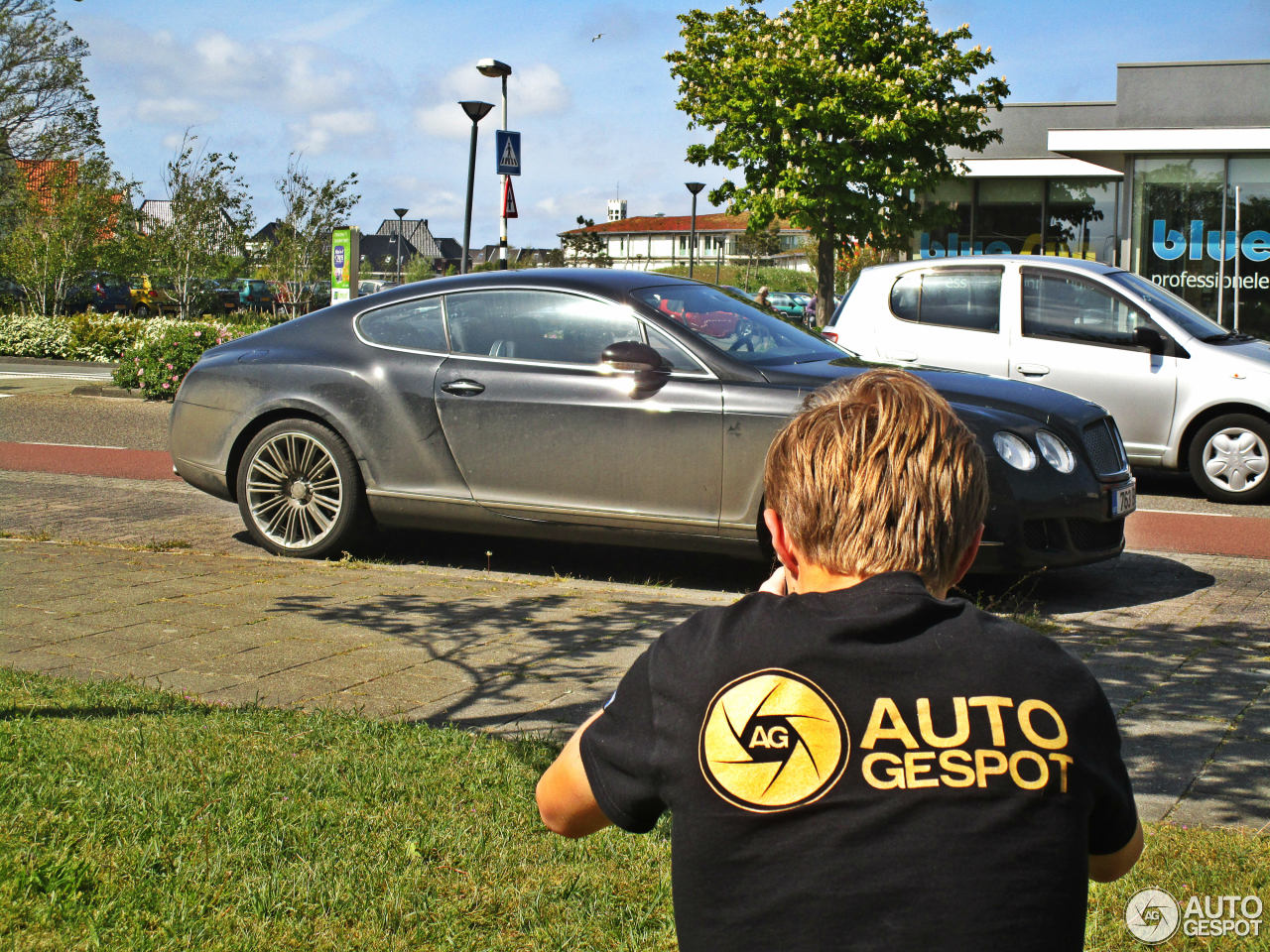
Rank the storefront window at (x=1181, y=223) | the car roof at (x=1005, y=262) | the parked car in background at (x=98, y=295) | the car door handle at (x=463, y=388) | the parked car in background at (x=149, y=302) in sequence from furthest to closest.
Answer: the parked car in background at (x=149, y=302)
the parked car in background at (x=98, y=295)
the storefront window at (x=1181, y=223)
the car roof at (x=1005, y=262)
the car door handle at (x=463, y=388)

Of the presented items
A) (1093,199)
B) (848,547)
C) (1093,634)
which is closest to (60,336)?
(1093,199)

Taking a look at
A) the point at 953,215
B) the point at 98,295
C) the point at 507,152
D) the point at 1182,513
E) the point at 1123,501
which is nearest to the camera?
the point at 1123,501

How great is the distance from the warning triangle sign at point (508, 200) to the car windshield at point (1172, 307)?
1144 cm

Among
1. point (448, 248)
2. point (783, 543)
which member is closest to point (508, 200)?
point (783, 543)

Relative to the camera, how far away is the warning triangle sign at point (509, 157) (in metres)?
19.3

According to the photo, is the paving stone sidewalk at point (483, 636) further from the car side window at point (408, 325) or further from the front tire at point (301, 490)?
the car side window at point (408, 325)

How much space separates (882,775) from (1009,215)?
1125 inches

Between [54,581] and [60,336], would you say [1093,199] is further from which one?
[54,581]

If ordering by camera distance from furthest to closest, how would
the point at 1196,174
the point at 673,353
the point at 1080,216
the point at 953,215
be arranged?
the point at 953,215, the point at 1080,216, the point at 1196,174, the point at 673,353

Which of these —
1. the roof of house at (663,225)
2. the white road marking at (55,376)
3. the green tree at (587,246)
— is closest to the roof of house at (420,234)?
the roof of house at (663,225)

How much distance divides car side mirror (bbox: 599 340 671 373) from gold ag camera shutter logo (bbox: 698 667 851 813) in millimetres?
4871

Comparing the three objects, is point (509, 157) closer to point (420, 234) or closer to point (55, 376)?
point (55, 376)

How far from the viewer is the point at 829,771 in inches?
56.7

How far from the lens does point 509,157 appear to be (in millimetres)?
19406
